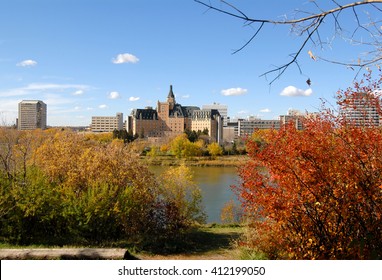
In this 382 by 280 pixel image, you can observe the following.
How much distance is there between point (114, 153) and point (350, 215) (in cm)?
858

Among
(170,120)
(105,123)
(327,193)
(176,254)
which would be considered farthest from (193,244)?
(105,123)

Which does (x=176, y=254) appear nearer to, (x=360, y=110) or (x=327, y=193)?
(x=327, y=193)

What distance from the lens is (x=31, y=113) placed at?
71.5 metres

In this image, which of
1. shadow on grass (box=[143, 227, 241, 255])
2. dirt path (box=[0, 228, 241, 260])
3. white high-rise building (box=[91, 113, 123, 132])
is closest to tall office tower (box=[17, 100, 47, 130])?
white high-rise building (box=[91, 113, 123, 132])

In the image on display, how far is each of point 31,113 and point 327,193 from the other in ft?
239

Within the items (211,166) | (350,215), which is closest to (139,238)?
(350,215)

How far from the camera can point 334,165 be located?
18.9 feet

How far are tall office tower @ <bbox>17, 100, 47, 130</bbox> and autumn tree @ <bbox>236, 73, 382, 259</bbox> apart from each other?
61.4 meters

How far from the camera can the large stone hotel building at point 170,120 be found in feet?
340

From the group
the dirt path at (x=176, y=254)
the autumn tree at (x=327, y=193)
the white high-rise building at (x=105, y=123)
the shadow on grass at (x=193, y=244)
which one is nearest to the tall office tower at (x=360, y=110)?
the autumn tree at (x=327, y=193)

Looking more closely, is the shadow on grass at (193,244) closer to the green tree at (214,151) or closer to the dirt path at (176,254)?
the dirt path at (176,254)

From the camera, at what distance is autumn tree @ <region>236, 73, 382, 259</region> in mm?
5648

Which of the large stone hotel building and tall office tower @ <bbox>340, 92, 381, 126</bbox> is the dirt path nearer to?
tall office tower @ <bbox>340, 92, 381, 126</bbox>

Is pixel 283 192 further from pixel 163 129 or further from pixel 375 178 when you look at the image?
pixel 163 129
